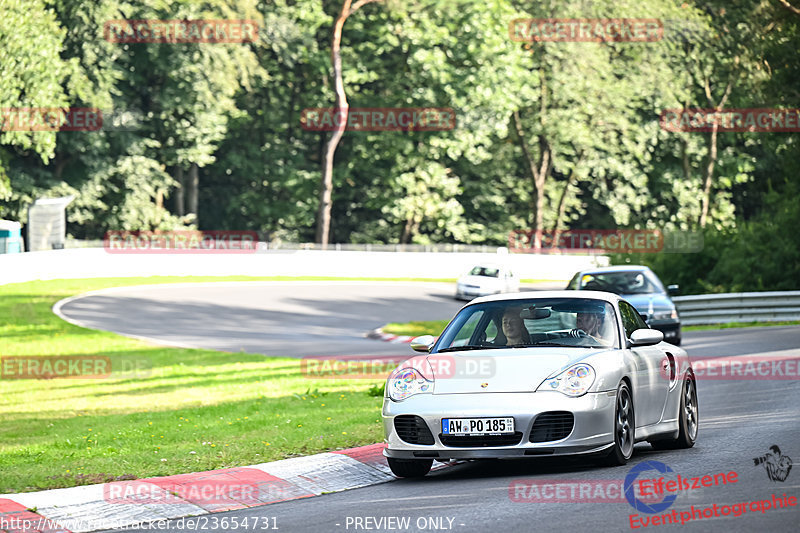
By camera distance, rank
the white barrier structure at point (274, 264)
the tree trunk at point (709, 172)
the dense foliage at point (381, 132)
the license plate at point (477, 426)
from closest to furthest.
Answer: the license plate at point (477, 426), the white barrier structure at point (274, 264), the dense foliage at point (381, 132), the tree trunk at point (709, 172)

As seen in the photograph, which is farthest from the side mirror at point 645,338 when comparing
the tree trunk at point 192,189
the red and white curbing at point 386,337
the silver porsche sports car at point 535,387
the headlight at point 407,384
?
the tree trunk at point 192,189

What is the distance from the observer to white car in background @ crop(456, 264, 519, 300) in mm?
41500

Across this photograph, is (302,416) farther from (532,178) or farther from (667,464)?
(532,178)

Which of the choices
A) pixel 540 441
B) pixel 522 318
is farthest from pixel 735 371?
pixel 540 441

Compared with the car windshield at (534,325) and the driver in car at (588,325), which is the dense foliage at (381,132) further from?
the driver in car at (588,325)

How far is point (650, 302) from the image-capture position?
848 inches

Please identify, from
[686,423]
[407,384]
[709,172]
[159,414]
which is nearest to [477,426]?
[407,384]

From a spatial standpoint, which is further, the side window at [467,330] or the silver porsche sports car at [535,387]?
the side window at [467,330]

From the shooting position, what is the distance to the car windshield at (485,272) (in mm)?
42531

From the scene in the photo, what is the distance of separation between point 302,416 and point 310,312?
71.2ft

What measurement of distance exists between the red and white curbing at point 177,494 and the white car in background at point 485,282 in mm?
31567

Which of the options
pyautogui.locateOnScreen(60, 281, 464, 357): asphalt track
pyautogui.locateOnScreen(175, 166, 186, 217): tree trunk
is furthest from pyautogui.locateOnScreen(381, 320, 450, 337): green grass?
pyautogui.locateOnScreen(175, 166, 186, 217): tree trunk

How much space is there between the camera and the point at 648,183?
69375 millimetres

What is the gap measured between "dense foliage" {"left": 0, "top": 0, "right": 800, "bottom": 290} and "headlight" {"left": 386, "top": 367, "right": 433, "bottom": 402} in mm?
41226
